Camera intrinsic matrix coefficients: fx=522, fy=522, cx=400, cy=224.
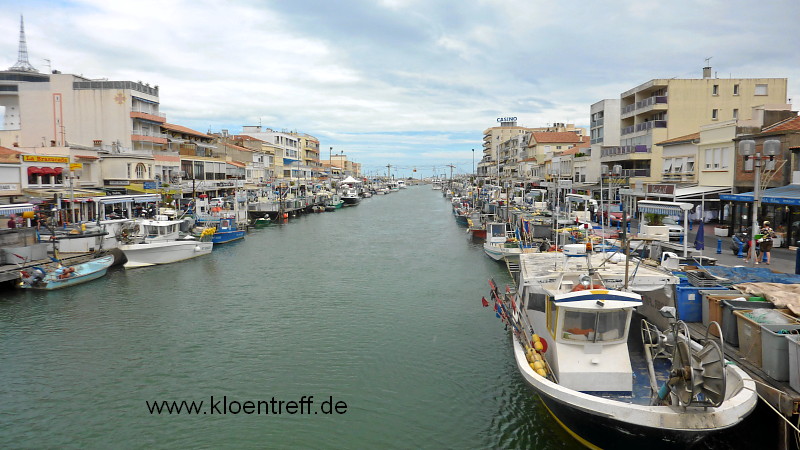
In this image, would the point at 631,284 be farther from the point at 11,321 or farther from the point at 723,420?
the point at 11,321

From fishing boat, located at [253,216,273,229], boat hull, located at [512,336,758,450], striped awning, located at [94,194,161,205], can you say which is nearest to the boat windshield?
boat hull, located at [512,336,758,450]

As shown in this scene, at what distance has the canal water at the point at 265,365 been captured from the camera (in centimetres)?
1222

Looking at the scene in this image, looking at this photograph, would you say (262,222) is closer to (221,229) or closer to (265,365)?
(221,229)

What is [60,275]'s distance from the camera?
24750 millimetres

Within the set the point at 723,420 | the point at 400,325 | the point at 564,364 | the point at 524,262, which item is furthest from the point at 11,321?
the point at 723,420

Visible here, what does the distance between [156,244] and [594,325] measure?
93.9 feet

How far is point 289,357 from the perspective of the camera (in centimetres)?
1669

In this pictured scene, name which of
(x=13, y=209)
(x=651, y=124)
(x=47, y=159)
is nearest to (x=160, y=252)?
(x=13, y=209)

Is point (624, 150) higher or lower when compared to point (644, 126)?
lower

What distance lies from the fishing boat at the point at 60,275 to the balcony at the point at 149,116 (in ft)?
103

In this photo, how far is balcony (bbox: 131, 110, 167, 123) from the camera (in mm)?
53766

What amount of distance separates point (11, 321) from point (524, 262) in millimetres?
19413

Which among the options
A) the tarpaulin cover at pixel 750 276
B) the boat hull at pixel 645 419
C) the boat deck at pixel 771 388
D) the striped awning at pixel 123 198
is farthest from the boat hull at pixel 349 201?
the boat hull at pixel 645 419

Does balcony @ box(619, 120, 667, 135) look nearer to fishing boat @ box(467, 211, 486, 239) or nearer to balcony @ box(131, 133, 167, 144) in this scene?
fishing boat @ box(467, 211, 486, 239)
